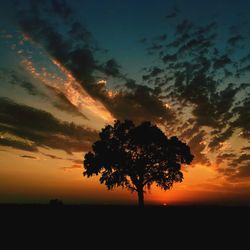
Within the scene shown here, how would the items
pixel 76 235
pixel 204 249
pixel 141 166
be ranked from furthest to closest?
pixel 141 166 < pixel 76 235 < pixel 204 249

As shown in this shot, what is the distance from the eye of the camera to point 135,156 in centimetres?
5141

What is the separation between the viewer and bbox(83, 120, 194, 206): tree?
5066cm

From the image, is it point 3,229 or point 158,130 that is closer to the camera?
point 3,229

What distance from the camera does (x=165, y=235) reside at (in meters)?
22.1

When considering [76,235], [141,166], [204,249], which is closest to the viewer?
[204,249]

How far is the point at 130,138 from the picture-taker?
168 ft

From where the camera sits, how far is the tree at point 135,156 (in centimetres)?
5066

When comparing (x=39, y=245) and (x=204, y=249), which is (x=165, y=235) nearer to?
(x=204, y=249)

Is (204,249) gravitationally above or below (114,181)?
below

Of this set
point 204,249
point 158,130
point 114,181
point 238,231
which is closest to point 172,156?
point 158,130

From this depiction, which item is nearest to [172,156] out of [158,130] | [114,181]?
[158,130]

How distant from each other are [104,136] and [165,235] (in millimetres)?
30398

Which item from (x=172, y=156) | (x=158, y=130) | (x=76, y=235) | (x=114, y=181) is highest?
(x=158, y=130)

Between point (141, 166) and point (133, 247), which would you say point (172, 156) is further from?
point (133, 247)
